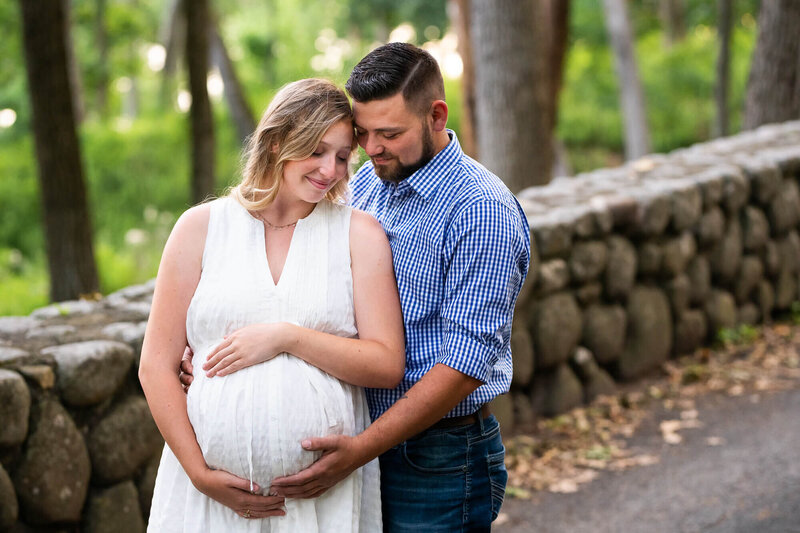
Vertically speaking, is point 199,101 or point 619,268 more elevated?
point 199,101

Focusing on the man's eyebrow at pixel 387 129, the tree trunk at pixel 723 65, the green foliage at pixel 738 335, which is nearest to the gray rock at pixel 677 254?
the green foliage at pixel 738 335

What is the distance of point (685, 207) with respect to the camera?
6.19 m

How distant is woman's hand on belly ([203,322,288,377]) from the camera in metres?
2.11

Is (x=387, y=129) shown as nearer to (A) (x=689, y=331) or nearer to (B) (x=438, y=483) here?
(B) (x=438, y=483)

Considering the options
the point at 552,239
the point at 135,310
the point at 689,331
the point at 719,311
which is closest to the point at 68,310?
the point at 135,310

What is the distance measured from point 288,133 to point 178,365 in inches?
24.8

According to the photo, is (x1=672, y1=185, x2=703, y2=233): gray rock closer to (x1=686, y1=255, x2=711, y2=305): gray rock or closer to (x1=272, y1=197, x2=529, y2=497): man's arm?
(x1=686, y1=255, x2=711, y2=305): gray rock

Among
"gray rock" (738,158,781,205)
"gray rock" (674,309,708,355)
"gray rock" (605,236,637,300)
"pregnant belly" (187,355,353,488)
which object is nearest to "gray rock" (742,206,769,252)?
"gray rock" (738,158,781,205)

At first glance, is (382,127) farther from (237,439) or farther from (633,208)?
(633,208)

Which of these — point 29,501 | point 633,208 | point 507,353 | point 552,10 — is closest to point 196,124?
point 552,10

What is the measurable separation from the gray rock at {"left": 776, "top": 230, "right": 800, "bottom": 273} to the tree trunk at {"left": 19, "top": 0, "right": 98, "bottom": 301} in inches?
226

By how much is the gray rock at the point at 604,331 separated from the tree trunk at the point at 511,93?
2.53 m

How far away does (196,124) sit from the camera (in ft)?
35.5

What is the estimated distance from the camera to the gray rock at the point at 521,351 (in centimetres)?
507
